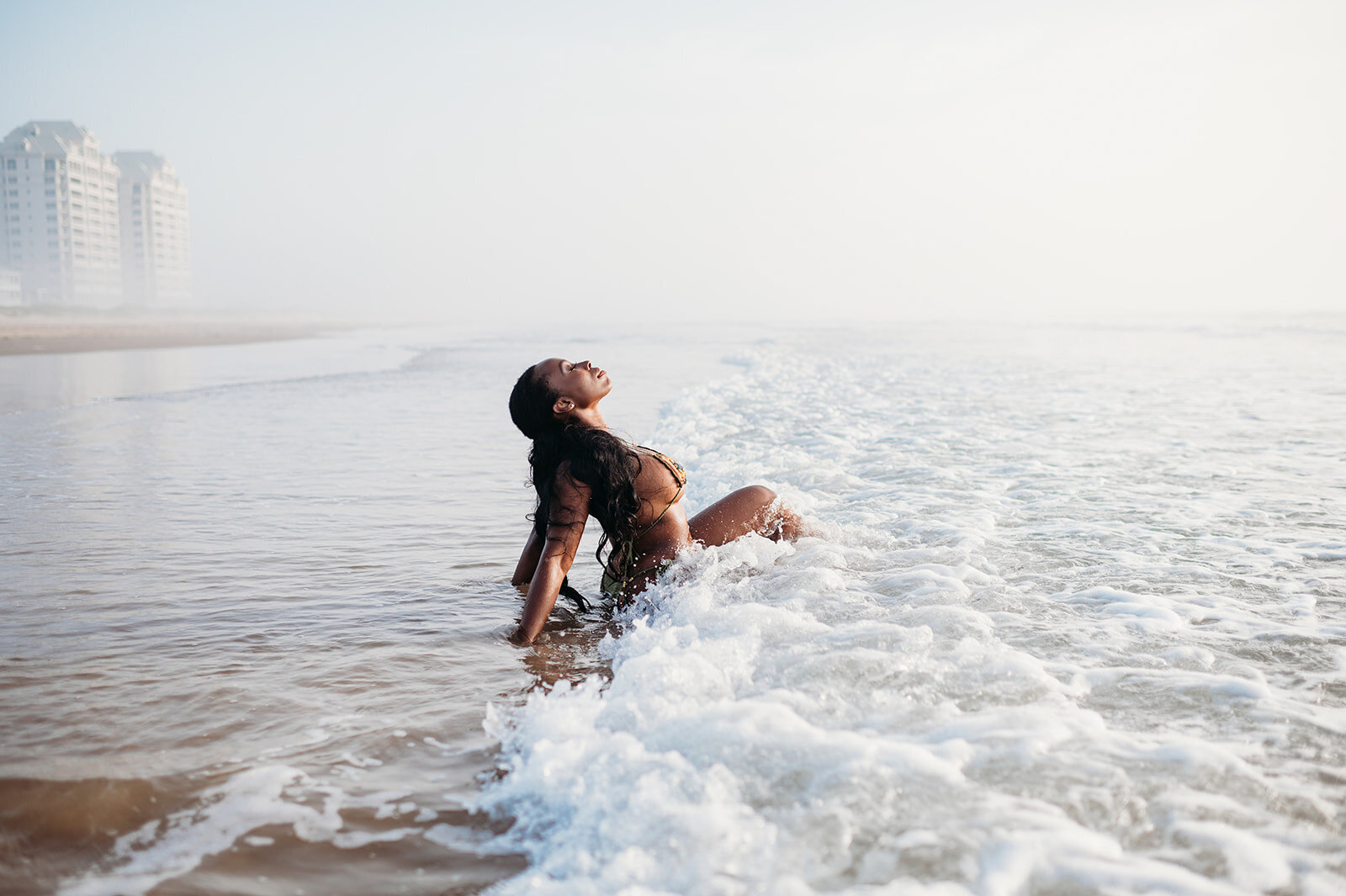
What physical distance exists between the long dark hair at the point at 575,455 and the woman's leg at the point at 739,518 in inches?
23.8

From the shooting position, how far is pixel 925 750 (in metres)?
2.38

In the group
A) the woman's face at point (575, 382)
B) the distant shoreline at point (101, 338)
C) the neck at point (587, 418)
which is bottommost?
the neck at point (587, 418)

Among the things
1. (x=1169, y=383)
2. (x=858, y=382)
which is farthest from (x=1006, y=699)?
(x=1169, y=383)

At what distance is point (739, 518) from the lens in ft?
14.9

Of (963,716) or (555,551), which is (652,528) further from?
(963,716)

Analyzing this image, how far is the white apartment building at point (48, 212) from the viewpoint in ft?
292

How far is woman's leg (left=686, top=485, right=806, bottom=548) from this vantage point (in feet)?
14.8

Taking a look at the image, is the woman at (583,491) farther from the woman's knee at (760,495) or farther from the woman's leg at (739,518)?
the woman's knee at (760,495)

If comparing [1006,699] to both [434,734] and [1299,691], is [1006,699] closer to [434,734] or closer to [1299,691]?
[1299,691]

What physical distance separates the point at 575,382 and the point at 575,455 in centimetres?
34

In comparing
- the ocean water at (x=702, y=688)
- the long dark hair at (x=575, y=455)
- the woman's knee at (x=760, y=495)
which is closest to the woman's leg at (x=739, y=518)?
the woman's knee at (x=760, y=495)

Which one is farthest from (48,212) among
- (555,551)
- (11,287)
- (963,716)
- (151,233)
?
(963,716)

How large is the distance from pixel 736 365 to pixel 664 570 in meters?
15.8

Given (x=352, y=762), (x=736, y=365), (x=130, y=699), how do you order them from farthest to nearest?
(x=736, y=365) < (x=130, y=699) < (x=352, y=762)
